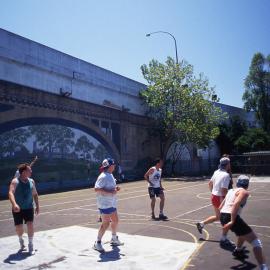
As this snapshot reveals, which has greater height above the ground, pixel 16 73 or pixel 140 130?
pixel 16 73

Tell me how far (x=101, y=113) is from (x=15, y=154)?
10875 millimetres

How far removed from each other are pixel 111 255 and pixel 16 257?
1.91 meters

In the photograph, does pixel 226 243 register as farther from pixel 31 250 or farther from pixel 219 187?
pixel 31 250

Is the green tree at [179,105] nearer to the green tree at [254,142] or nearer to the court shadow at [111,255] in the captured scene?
the green tree at [254,142]

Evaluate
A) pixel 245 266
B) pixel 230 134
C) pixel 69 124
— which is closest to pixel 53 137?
pixel 69 124

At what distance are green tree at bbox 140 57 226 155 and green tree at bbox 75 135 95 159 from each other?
33.0 feet

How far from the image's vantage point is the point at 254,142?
170 feet

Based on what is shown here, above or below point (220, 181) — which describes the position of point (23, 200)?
below

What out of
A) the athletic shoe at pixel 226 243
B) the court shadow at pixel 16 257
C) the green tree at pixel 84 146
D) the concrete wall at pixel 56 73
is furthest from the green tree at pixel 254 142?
the court shadow at pixel 16 257

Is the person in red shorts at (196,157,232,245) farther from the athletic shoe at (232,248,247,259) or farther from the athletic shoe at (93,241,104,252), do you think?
the athletic shoe at (93,241,104,252)

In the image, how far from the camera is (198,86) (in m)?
41.8

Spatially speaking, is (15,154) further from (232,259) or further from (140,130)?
(232,259)

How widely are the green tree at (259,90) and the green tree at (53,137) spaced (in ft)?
112

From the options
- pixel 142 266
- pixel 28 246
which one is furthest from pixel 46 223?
pixel 142 266
